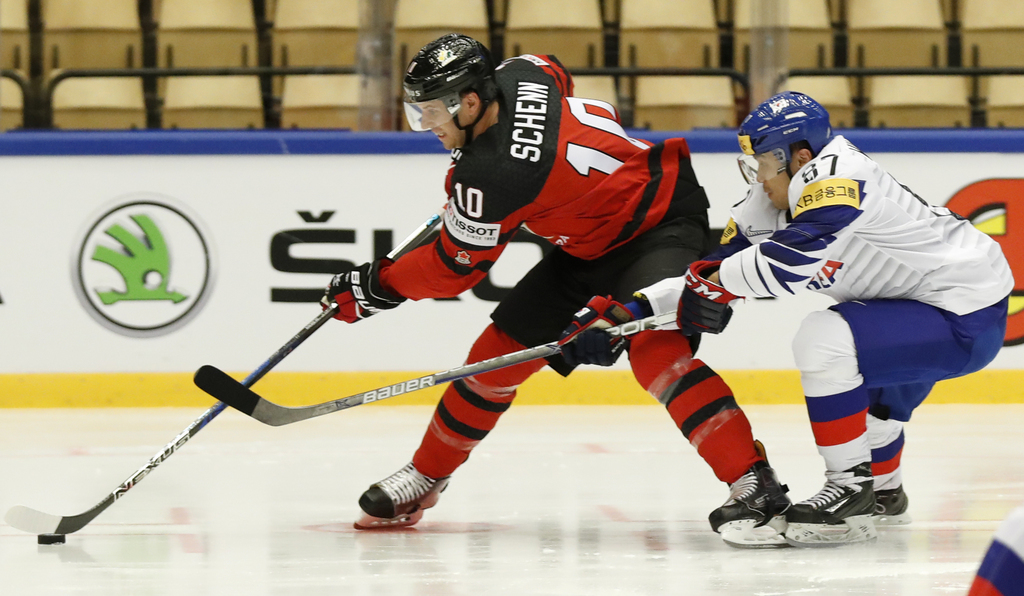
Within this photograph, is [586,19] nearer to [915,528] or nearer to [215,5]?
[215,5]

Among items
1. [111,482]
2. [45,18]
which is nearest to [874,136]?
[111,482]

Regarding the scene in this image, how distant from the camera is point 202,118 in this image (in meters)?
4.89

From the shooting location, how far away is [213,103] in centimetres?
497

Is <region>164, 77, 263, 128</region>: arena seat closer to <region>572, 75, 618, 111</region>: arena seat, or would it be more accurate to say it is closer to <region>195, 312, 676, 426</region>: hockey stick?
<region>572, 75, 618, 111</region>: arena seat

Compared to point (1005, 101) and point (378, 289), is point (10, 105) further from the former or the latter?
point (1005, 101)

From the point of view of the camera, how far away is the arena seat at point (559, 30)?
5.17 m

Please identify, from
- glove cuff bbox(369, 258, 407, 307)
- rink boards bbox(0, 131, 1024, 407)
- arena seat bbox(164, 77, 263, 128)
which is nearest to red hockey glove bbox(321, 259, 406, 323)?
glove cuff bbox(369, 258, 407, 307)

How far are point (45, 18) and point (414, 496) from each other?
3.30m

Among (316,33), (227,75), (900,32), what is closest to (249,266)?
(227,75)

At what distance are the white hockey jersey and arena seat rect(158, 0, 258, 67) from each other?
123 inches

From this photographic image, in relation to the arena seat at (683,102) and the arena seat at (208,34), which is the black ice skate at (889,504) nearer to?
the arena seat at (683,102)

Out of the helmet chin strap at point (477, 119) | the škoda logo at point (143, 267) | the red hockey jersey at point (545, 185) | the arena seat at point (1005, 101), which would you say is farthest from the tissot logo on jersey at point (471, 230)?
the arena seat at point (1005, 101)

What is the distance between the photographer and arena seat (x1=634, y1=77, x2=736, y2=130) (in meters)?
4.96

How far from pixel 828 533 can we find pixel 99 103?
11.9ft
